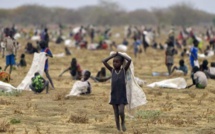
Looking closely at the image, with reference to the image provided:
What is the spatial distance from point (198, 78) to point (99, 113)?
17.3ft

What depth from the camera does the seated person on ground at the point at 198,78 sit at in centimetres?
1619

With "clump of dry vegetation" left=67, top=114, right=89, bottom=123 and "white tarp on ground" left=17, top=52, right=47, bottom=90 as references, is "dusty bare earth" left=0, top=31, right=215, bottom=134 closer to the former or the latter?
"clump of dry vegetation" left=67, top=114, right=89, bottom=123

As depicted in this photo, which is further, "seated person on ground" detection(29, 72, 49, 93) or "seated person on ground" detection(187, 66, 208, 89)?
"seated person on ground" detection(187, 66, 208, 89)

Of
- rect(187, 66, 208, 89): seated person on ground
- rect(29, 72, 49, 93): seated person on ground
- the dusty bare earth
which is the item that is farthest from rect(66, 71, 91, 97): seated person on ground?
rect(187, 66, 208, 89): seated person on ground

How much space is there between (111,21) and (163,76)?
79.4m

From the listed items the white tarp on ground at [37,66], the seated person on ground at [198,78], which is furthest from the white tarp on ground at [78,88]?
the seated person on ground at [198,78]

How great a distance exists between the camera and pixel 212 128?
1045 centimetres

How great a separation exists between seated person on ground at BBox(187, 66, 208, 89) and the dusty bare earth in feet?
0.68

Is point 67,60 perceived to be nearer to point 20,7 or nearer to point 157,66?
point 157,66

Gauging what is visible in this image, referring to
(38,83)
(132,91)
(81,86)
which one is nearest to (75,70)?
(38,83)

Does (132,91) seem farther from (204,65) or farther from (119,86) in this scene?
(204,65)

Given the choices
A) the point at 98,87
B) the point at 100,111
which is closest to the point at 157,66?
the point at 98,87

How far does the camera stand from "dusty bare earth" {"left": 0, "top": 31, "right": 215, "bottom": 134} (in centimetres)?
1015

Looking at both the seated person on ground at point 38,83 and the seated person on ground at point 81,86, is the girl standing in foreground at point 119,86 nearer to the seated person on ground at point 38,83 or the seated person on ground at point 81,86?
the seated person on ground at point 81,86
